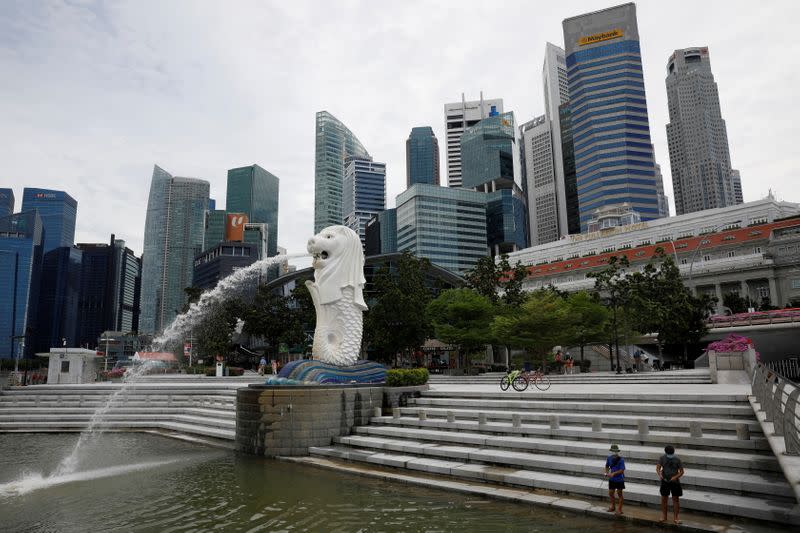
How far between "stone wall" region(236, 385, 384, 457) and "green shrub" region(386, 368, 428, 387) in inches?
81.5

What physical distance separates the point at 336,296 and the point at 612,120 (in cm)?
13241

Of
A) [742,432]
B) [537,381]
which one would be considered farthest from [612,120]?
[742,432]

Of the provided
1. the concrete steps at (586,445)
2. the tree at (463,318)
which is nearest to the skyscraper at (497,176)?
the tree at (463,318)

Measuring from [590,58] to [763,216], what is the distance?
80998 mm

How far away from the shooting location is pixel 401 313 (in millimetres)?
43031

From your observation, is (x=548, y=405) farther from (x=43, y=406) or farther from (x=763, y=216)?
(x=763, y=216)

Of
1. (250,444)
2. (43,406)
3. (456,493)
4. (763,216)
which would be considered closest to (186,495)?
(250,444)

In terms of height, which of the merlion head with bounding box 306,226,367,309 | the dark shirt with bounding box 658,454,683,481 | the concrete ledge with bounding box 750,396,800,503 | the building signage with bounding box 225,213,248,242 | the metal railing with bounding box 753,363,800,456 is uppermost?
the building signage with bounding box 225,213,248,242

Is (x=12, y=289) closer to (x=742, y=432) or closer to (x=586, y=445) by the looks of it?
(x=586, y=445)

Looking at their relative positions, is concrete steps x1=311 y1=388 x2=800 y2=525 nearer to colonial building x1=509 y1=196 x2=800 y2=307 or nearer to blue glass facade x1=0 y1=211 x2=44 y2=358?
colonial building x1=509 y1=196 x2=800 y2=307

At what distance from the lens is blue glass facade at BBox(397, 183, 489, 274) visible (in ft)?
410

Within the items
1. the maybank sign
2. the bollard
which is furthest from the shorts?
the maybank sign

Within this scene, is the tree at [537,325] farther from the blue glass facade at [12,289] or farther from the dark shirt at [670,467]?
the blue glass facade at [12,289]

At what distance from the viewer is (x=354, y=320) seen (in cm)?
2003
